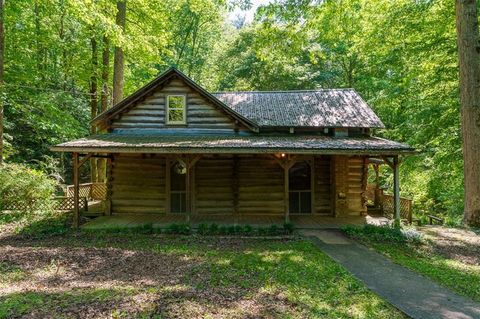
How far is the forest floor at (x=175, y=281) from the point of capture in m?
5.79

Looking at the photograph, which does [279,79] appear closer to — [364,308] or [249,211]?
[249,211]

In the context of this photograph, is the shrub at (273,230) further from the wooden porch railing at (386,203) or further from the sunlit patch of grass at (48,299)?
the sunlit patch of grass at (48,299)

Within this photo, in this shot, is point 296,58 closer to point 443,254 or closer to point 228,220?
point 228,220

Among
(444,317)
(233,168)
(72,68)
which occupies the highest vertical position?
(72,68)

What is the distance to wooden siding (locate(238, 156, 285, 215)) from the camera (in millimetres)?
14883

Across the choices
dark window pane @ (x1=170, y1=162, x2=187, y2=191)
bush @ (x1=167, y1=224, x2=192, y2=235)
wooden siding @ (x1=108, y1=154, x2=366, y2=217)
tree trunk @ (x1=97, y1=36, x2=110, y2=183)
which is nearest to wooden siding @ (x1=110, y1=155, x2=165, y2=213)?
wooden siding @ (x1=108, y1=154, x2=366, y2=217)

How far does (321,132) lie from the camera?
1544 cm

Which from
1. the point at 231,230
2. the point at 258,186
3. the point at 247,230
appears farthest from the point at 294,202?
the point at 231,230

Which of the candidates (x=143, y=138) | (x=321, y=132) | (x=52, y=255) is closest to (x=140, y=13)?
(x=143, y=138)

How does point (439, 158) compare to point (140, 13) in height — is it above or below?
below

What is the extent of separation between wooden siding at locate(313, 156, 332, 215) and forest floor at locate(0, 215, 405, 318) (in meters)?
4.62

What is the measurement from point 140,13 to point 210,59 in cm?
1853

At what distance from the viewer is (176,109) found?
15234 mm

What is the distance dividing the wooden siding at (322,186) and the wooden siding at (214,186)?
3714mm
